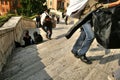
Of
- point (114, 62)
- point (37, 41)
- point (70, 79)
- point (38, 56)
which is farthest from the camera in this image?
point (37, 41)

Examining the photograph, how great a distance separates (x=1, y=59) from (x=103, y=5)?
112 inches

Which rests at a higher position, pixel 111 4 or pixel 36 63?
pixel 111 4

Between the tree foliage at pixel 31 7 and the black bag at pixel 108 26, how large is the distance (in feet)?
147

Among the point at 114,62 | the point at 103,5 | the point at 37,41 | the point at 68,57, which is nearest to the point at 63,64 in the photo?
the point at 68,57

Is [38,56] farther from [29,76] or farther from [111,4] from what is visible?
[111,4]

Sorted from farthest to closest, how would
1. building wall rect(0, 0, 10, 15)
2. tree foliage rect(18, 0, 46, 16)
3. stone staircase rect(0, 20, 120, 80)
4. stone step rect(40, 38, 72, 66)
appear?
building wall rect(0, 0, 10, 15) < tree foliage rect(18, 0, 46, 16) < stone step rect(40, 38, 72, 66) < stone staircase rect(0, 20, 120, 80)

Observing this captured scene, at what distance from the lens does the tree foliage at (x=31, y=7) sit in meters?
48.4

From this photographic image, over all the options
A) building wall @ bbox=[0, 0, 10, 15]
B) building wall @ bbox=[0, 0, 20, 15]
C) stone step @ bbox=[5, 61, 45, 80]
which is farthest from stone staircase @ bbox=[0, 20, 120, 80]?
building wall @ bbox=[0, 0, 10, 15]

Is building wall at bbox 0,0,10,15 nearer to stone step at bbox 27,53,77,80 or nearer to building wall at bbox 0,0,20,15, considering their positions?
building wall at bbox 0,0,20,15

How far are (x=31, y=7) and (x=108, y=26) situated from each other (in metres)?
45.2

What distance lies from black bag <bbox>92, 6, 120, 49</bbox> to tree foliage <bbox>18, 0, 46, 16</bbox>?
44875 mm

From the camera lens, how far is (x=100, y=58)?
6.26 m

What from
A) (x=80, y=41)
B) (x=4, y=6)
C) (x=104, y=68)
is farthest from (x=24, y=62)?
(x=4, y=6)

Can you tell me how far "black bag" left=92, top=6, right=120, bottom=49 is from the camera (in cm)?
375
